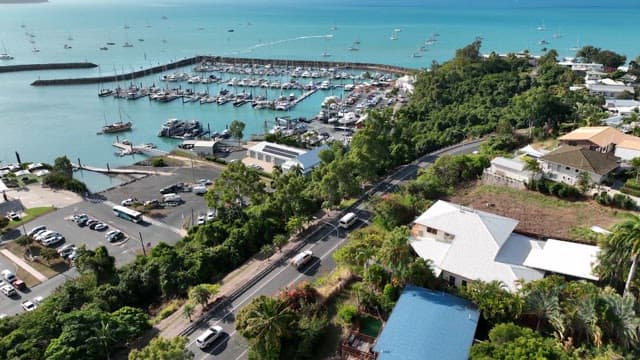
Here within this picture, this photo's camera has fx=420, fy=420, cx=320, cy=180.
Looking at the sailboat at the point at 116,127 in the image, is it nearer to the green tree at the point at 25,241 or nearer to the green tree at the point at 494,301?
the green tree at the point at 25,241

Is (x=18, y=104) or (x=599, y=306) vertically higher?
(x=599, y=306)

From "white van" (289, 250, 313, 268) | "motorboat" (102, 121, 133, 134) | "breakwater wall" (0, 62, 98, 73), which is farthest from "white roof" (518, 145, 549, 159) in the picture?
"breakwater wall" (0, 62, 98, 73)

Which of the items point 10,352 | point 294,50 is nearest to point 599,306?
point 10,352

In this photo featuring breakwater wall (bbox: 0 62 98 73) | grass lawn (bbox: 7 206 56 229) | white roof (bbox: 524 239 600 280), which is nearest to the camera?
white roof (bbox: 524 239 600 280)

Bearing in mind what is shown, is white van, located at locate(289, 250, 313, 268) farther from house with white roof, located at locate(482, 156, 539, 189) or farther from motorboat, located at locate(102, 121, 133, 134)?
motorboat, located at locate(102, 121, 133, 134)

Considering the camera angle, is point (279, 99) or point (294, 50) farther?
point (294, 50)

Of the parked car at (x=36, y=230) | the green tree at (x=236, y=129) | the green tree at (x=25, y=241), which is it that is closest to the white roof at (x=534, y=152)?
the green tree at (x=236, y=129)

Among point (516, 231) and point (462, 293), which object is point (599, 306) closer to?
point (462, 293)
